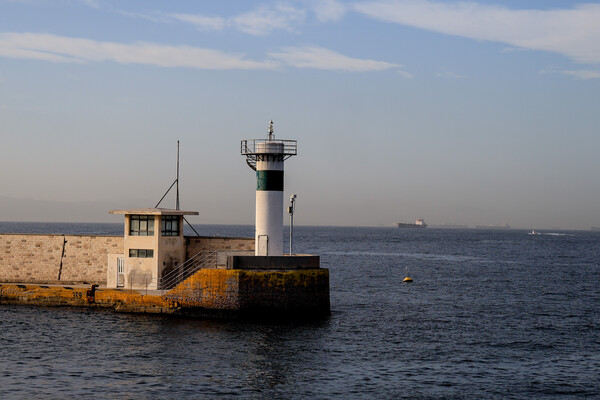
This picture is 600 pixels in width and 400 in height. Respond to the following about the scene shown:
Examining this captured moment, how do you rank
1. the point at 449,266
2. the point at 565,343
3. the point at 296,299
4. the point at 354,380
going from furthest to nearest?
the point at 449,266 → the point at 296,299 → the point at 565,343 → the point at 354,380

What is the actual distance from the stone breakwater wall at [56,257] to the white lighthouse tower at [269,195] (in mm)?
9432

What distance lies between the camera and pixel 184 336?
33.1 metres

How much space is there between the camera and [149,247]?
40344mm

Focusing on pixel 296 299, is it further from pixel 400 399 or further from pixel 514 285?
pixel 514 285

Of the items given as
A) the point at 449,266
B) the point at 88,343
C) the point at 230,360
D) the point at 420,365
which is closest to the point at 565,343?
the point at 420,365

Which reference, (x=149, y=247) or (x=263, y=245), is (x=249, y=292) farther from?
(x=149, y=247)

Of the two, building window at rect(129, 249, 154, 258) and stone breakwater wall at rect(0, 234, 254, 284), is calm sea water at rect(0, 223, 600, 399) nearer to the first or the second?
building window at rect(129, 249, 154, 258)

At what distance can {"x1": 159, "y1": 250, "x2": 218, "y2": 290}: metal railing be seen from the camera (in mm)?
40438

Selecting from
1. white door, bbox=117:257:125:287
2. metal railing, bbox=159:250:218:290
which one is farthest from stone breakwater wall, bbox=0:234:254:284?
metal railing, bbox=159:250:218:290

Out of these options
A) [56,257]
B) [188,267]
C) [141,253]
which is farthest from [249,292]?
[56,257]

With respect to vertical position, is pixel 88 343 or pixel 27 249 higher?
pixel 27 249

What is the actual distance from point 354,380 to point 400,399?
2656mm

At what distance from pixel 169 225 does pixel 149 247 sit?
170cm

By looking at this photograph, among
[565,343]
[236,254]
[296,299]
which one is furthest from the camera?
[236,254]
